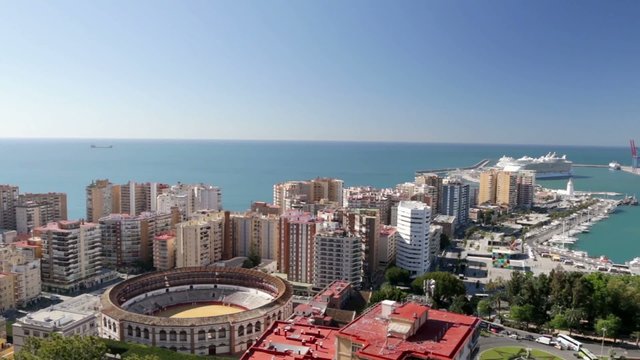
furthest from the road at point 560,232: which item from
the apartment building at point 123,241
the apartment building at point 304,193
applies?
the apartment building at point 123,241

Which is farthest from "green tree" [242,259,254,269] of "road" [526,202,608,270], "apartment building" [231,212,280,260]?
"road" [526,202,608,270]

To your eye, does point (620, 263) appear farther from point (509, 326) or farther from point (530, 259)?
point (509, 326)

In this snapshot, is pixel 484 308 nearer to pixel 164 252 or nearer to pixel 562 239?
pixel 164 252

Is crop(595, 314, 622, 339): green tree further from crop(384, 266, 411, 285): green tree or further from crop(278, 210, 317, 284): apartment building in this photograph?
crop(278, 210, 317, 284): apartment building

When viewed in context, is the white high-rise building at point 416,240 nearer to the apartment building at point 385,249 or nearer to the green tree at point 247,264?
the apartment building at point 385,249

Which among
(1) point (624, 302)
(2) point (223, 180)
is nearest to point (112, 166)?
(2) point (223, 180)

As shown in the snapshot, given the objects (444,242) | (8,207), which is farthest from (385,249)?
(8,207)
